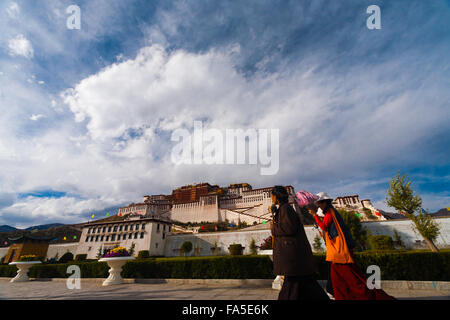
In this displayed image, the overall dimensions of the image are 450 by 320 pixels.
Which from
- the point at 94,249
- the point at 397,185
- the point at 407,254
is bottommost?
the point at 94,249

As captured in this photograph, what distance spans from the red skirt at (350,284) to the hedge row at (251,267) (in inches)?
197

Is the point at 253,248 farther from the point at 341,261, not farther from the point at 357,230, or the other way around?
the point at 341,261

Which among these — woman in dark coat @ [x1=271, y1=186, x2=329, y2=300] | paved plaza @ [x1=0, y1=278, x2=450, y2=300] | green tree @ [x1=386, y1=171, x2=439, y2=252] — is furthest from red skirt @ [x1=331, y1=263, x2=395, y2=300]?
green tree @ [x1=386, y1=171, x2=439, y2=252]

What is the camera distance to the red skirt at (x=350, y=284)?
332 centimetres

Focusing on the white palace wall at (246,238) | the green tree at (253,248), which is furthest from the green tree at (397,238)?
the green tree at (253,248)

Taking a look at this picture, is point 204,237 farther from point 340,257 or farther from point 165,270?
point 340,257

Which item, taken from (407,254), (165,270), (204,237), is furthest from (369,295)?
(204,237)

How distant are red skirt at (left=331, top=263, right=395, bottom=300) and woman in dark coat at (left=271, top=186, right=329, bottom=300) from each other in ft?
2.64

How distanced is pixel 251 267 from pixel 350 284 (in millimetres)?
6241

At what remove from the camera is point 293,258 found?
336cm

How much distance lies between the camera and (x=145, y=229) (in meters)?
32.1

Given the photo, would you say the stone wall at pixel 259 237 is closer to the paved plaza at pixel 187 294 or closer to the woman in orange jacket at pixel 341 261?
the paved plaza at pixel 187 294

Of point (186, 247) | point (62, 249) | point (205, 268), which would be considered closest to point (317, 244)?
point (186, 247)
